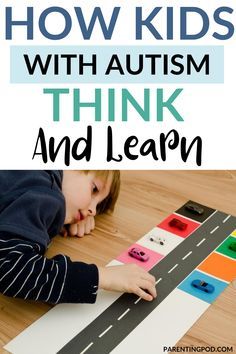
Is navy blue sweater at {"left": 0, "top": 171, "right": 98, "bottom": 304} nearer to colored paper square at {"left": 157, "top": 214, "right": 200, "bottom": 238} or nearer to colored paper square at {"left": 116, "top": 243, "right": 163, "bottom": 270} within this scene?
colored paper square at {"left": 116, "top": 243, "right": 163, "bottom": 270}

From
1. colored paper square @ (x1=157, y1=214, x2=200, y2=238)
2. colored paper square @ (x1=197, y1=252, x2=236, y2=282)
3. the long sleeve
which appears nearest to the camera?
the long sleeve

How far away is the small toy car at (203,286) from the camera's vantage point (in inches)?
33.9

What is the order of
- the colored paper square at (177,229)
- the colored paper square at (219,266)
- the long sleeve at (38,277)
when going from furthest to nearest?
the colored paper square at (177,229) < the colored paper square at (219,266) < the long sleeve at (38,277)

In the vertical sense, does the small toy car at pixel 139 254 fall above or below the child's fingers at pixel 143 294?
above

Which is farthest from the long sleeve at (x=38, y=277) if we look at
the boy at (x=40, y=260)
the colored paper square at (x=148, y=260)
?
the colored paper square at (x=148, y=260)

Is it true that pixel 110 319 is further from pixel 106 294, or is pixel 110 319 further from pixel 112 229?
pixel 112 229

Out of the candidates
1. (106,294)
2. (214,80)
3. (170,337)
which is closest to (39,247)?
(106,294)

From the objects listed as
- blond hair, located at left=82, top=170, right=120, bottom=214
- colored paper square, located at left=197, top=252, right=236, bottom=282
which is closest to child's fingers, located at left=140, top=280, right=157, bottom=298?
colored paper square, located at left=197, top=252, right=236, bottom=282

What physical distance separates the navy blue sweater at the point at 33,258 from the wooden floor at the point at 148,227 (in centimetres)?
4

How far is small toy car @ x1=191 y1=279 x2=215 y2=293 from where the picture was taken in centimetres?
→ 86

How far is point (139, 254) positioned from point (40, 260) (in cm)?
20

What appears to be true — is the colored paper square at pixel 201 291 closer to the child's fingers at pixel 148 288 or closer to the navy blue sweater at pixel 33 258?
the child's fingers at pixel 148 288

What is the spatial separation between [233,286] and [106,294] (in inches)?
8.3

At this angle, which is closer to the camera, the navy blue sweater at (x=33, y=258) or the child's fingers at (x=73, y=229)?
the navy blue sweater at (x=33, y=258)
